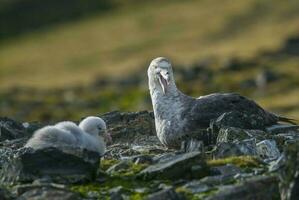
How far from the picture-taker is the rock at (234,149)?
1580 centimetres

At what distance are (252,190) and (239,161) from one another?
1610 mm

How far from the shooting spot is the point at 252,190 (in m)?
13.6

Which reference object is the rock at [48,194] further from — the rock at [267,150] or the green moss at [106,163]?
the rock at [267,150]

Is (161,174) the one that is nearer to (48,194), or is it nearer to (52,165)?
(52,165)

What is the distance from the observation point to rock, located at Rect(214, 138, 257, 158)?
15805 millimetres

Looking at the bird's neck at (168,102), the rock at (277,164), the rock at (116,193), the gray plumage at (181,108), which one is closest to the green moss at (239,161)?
the rock at (277,164)

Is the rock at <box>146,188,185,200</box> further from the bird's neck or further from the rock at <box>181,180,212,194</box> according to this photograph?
the bird's neck

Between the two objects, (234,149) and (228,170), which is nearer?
(228,170)

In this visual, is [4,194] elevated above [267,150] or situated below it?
above

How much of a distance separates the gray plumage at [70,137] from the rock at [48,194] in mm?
1521

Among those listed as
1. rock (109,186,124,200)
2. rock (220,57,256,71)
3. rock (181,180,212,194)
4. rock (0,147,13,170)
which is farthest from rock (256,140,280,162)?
rock (220,57,256,71)

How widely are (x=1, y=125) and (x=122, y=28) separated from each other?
125 meters

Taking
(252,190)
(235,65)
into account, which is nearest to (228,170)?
(252,190)

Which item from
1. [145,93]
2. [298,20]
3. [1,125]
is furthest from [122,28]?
[1,125]
